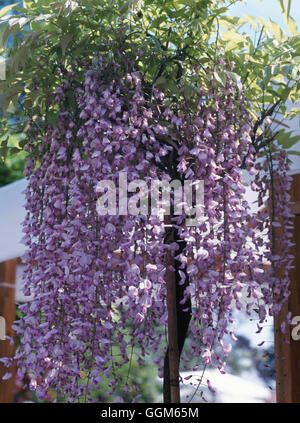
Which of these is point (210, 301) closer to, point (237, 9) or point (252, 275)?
point (252, 275)

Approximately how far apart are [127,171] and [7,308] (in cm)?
282

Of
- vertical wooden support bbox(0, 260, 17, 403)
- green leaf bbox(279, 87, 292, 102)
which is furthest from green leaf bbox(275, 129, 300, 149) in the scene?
vertical wooden support bbox(0, 260, 17, 403)

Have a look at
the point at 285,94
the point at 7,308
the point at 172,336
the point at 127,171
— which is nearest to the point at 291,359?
the point at 172,336

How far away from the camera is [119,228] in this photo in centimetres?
165

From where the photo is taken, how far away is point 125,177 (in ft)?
5.16

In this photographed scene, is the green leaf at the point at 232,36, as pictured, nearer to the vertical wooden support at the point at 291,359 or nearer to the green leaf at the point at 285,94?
the green leaf at the point at 285,94

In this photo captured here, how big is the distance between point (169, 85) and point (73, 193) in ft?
1.35

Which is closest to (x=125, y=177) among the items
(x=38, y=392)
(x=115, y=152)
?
(x=115, y=152)

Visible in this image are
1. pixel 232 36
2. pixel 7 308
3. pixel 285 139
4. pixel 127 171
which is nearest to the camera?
pixel 127 171

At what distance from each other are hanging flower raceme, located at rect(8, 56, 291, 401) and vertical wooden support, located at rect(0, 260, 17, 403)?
91.6 inches

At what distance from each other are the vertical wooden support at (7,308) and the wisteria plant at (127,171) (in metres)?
2.31

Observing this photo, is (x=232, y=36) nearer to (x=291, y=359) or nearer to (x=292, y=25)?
(x=292, y=25)

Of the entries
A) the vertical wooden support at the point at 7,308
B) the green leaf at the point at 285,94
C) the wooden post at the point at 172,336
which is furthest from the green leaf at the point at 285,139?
the vertical wooden support at the point at 7,308

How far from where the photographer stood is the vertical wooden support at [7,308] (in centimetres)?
391
